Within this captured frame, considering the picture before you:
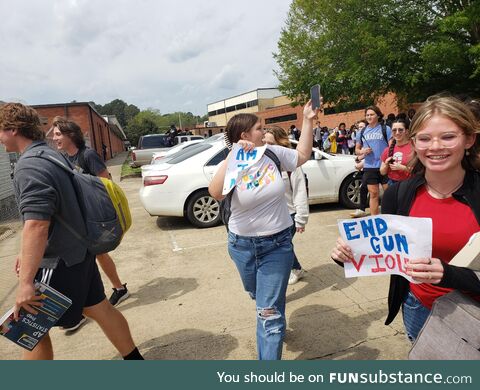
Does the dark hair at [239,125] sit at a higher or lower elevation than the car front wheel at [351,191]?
higher

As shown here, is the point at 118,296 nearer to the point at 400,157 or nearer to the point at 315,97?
the point at 315,97

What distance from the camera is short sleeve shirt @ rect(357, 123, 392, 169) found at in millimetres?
6012

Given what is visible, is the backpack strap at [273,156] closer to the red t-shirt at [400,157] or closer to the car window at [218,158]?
the red t-shirt at [400,157]

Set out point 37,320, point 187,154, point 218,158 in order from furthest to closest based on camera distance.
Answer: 1. point 187,154
2. point 218,158
3. point 37,320

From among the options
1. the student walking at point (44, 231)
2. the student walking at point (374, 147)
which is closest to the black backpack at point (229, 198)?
the student walking at point (44, 231)

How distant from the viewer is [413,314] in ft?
6.61

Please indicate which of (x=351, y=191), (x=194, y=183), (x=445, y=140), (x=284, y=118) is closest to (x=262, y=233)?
(x=445, y=140)

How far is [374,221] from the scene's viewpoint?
1.74m

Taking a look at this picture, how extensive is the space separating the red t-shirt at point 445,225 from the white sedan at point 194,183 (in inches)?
204

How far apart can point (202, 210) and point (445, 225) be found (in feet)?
17.8

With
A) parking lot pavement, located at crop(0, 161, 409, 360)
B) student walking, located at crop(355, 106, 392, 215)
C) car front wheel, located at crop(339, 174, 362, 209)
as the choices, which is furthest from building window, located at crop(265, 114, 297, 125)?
parking lot pavement, located at crop(0, 161, 409, 360)

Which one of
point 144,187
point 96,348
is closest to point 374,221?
point 96,348

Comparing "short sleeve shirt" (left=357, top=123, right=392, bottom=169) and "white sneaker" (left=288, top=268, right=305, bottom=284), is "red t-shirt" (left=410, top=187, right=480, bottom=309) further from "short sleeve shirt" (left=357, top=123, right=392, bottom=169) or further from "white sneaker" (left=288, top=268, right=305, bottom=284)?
"short sleeve shirt" (left=357, top=123, right=392, bottom=169)

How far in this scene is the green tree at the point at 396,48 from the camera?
1566 cm
